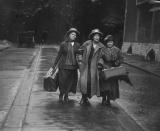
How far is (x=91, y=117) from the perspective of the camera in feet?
26.0

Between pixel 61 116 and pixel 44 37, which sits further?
pixel 44 37

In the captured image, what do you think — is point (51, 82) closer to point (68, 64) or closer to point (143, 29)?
point (68, 64)

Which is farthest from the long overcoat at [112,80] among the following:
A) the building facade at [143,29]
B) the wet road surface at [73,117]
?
the building facade at [143,29]

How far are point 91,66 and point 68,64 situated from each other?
0.56 m

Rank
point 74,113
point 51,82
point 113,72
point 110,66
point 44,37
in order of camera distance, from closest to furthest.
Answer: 1. point 74,113
2. point 113,72
3. point 110,66
4. point 51,82
5. point 44,37

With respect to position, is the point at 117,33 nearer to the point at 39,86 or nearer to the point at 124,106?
the point at 39,86

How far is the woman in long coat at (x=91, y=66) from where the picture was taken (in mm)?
9062

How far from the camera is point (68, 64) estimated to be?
9.36 metres

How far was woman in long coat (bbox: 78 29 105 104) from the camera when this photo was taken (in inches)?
357

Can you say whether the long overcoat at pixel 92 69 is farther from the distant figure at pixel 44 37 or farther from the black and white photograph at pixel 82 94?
the distant figure at pixel 44 37

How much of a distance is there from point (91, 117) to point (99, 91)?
122cm

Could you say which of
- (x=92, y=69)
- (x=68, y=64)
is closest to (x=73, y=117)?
(x=92, y=69)

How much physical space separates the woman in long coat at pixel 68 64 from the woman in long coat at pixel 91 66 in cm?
28

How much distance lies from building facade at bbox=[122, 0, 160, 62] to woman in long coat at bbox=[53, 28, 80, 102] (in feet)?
49.5
